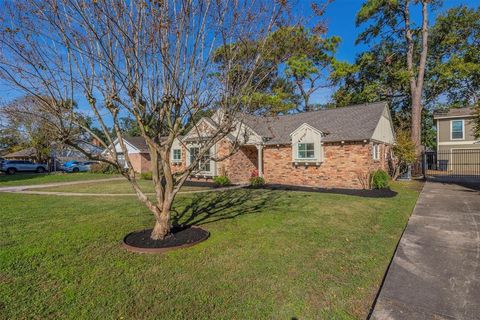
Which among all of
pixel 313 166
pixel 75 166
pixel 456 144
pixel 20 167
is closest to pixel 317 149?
pixel 313 166

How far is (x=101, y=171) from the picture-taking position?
25812mm

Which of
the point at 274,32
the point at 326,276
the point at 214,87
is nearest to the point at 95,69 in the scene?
the point at 214,87

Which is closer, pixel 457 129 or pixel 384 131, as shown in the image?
pixel 384 131

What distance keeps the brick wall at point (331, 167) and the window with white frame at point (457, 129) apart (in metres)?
13.2

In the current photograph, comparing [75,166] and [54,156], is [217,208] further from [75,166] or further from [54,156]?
[54,156]

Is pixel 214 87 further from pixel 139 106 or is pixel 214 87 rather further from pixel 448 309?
pixel 448 309

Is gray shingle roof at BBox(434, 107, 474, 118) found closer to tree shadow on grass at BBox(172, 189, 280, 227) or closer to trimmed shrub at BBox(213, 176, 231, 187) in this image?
trimmed shrub at BBox(213, 176, 231, 187)

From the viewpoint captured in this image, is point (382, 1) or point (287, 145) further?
point (382, 1)

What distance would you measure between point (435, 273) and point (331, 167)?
9.57m

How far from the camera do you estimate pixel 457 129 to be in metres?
22.7

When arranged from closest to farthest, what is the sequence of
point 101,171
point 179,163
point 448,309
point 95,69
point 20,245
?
point 448,309 → point 95,69 → point 20,245 → point 179,163 → point 101,171

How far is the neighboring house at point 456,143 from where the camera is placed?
21942 mm

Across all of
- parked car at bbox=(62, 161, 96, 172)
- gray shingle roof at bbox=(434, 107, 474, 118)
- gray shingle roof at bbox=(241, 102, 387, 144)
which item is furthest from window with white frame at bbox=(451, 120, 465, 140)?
parked car at bbox=(62, 161, 96, 172)

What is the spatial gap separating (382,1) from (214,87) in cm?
2081
